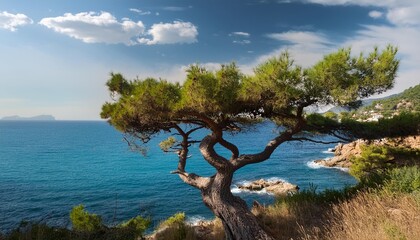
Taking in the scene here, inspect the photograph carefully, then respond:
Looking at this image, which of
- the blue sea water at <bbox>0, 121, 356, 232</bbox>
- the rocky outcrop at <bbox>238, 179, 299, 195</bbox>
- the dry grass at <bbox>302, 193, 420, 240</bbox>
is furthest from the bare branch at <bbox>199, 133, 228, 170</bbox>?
the rocky outcrop at <bbox>238, 179, 299, 195</bbox>

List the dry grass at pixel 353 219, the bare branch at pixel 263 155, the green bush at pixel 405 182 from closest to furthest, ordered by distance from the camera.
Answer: the dry grass at pixel 353 219, the green bush at pixel 405 182, the bare branch at pixel 263 155

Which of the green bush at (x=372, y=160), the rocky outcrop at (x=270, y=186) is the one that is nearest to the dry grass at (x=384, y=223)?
the green bush at (x=372, y=160)

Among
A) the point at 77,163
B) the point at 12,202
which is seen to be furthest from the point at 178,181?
the point at 77,163

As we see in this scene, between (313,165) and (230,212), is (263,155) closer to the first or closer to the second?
(230,212)

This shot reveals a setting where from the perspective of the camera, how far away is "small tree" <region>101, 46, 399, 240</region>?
24.9ft

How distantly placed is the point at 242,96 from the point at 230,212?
3209mm

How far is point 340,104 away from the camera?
7934 mm

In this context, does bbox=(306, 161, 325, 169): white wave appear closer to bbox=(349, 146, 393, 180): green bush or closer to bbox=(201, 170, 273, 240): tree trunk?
bbox=(349, 146, 393, 180): green bush

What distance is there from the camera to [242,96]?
26.4 ft

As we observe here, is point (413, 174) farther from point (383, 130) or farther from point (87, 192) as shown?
point (87, 192)

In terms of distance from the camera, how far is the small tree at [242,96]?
758 cm

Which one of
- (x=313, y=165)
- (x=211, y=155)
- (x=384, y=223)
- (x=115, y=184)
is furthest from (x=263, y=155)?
(x=313, y=165)

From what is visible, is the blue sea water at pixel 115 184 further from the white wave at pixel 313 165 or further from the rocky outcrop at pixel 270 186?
the rocky outcrop at pixel 270 186

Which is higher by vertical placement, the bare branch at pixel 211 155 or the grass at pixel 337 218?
the bare branch at pixel 211 155
